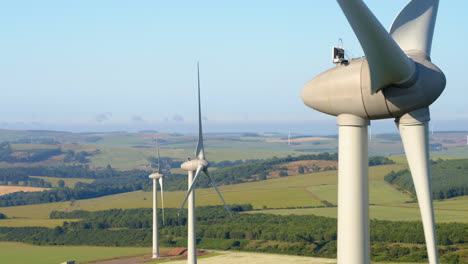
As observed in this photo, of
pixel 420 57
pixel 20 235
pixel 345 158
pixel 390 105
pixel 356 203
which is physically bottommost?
pixel 20 235

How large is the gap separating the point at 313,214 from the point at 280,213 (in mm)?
12298

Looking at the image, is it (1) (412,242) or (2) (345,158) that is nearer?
(2) (345,158)

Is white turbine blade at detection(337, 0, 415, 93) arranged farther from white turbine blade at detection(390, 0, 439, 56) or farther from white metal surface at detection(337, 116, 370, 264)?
white turbine blade at detection(390, 0, 439, 56)

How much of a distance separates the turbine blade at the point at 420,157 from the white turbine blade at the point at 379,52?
7.94 ft

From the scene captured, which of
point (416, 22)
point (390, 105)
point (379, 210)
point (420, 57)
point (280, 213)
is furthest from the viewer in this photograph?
point (280, 213)

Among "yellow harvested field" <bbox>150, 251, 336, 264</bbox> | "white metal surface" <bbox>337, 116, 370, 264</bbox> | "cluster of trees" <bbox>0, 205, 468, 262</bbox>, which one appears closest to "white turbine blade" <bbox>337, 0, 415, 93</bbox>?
"white metal surface" <bbox>337, 116, 370, 264</bbox>

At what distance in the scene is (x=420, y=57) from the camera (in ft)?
104

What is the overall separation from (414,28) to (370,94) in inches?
250

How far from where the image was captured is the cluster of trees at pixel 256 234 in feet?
432

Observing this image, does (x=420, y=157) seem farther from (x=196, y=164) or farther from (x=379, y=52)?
(x=196, y=164)

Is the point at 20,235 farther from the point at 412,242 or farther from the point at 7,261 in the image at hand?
the point at 412,242

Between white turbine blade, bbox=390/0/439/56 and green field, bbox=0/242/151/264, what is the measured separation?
108 meters

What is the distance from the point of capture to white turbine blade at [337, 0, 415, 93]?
26.3 metres

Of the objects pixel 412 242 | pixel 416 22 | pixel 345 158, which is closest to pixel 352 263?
pixel 345 158
